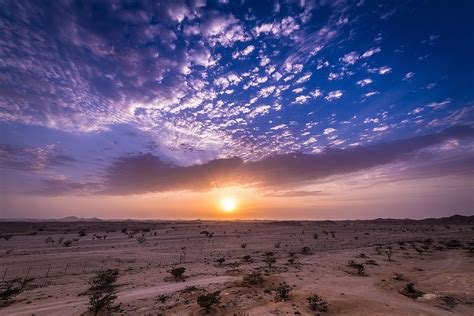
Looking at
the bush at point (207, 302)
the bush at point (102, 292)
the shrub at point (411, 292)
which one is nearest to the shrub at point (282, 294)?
the bush at point (207, 302)


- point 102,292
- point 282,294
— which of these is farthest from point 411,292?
point 102,292

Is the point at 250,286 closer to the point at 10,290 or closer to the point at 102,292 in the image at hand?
the point at 102,292

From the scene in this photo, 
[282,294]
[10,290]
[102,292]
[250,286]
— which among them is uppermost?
[250,286]

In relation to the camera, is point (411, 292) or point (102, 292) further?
point (102, 292)

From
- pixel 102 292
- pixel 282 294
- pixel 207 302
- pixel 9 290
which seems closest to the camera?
pixel 207 302

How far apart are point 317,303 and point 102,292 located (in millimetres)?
14733

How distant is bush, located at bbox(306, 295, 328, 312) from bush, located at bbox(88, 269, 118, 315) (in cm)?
1153

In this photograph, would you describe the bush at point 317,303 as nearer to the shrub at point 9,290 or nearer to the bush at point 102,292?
the bush at point 102,292

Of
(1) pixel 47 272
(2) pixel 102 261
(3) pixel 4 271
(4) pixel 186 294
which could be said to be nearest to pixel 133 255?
(2) pixel 102 261

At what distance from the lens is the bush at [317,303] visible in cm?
1526

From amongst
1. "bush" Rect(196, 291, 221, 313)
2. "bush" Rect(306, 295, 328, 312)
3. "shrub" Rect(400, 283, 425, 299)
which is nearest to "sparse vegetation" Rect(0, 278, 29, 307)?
"bush" Rect(196, 291, 221, 313)

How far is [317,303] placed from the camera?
16.2 m

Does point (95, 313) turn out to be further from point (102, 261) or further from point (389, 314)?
point (102, 261)

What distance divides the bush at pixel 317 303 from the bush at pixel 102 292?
11.5 m
